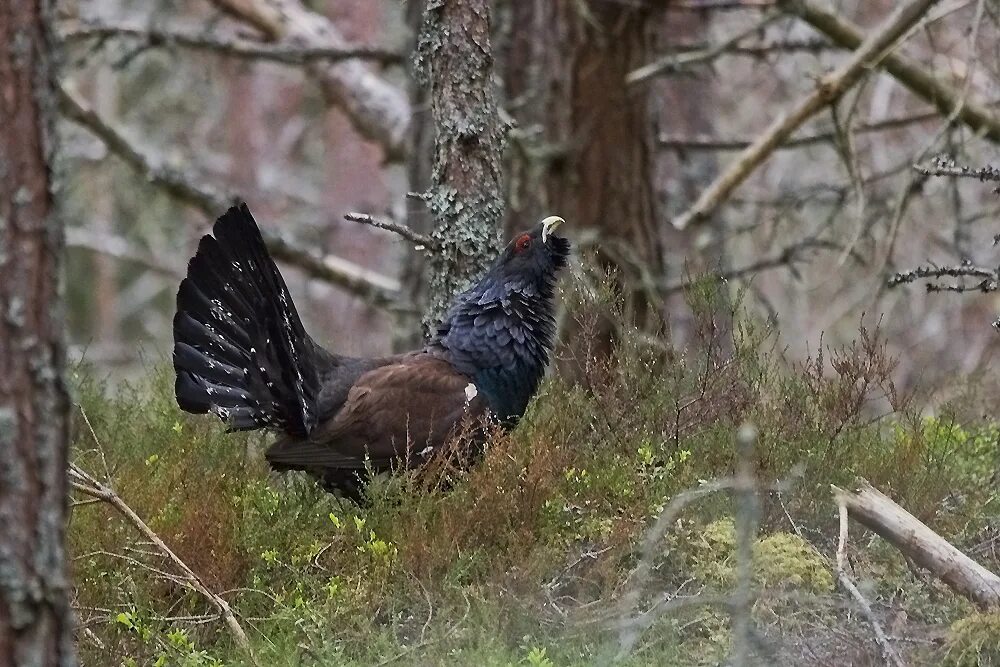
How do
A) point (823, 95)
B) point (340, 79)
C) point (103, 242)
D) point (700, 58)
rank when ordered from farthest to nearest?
point (103, 242) < point (340, 79) < point (700, 58) < point (823, 95)

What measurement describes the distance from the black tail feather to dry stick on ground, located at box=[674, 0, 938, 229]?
3.69 metres

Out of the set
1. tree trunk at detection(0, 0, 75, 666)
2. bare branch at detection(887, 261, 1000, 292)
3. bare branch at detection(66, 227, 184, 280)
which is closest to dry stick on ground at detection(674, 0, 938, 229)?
bare branch at detection(887, 261, 1000, 292)

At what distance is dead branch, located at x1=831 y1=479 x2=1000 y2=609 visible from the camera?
12.9ft

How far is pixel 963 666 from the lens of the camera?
3.72m

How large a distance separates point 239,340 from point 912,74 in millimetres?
4918

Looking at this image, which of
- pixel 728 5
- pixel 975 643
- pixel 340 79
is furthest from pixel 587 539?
pixel 340 79

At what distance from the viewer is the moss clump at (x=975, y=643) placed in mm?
3701

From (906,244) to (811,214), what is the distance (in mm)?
3645

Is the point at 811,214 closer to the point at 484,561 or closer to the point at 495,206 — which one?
the point at 495,206

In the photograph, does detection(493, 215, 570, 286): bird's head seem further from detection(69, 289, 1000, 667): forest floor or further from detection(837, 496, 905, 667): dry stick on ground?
detection(837, 496, 905, 667): dry stick on ground

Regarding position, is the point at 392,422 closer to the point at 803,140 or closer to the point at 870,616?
the point at 870,616

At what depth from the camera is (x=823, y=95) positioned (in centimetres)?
734

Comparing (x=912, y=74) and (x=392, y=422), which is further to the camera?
(x=912, y=74)

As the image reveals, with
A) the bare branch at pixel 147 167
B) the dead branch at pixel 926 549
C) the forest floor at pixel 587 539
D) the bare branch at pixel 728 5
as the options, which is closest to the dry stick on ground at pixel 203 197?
the bare branch at pixel 147 167
